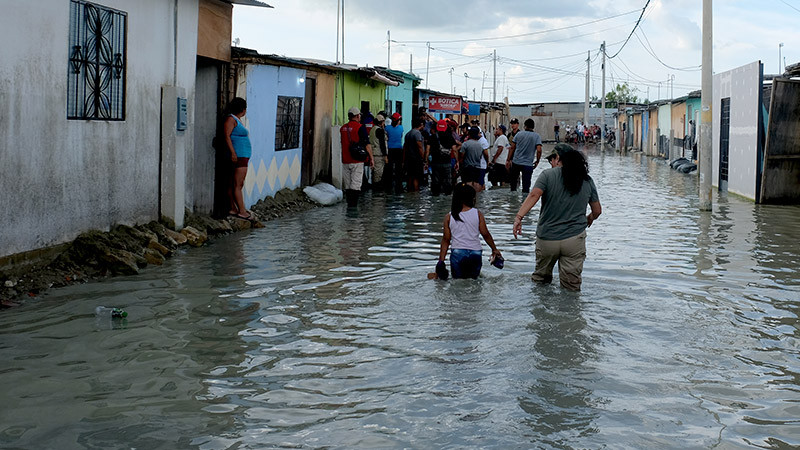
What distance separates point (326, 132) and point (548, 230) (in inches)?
487

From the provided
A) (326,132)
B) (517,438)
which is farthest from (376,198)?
(517,438)

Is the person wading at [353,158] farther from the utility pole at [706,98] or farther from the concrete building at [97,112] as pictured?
the utility pole at [706,98]

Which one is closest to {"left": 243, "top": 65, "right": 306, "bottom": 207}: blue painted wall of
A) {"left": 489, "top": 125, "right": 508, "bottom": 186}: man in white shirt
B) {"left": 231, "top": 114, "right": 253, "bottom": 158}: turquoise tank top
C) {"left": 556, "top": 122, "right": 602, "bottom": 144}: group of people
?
{"left": 231, "top": 114, "right": 253, "bottom": 158}: turquoise tank top

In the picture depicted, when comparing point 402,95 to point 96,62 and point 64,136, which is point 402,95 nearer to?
point 96,62

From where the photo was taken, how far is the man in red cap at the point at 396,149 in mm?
21422

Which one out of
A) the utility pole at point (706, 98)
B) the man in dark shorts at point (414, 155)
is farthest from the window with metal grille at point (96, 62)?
the utility pole at point (706, 98)

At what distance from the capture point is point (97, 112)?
34.2 feet

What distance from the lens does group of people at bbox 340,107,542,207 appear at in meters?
17.7

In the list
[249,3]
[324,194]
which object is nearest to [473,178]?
[324,194]

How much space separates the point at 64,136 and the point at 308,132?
9.94 metres

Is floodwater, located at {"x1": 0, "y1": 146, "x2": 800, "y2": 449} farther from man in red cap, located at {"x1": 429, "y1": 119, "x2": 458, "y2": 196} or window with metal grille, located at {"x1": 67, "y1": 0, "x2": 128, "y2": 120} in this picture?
man in red cap, located at {"x1": 429, "y1": 119, "x2": 458, "y2": 196}

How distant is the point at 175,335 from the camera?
7.18 m

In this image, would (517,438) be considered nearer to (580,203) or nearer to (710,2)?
(580,203)

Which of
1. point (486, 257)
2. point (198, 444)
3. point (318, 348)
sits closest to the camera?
point (198, 444)
